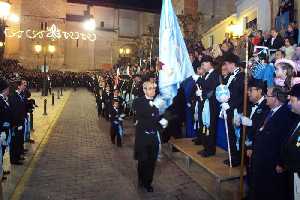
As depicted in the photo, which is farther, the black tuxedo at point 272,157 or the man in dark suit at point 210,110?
the man in dark suit at point 210,110

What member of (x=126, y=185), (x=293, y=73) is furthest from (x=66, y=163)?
(x=293, y=73)

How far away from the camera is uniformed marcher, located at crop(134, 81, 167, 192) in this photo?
23.2 feet

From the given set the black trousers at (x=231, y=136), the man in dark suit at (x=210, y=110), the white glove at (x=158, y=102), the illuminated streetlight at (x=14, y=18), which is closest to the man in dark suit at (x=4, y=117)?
the white glove at (x=158, y=102)

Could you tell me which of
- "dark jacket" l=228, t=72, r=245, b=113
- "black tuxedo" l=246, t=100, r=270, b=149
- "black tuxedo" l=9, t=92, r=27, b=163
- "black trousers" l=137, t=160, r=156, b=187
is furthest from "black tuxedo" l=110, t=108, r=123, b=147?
"black tuxedo" l=246, t=100, r=270, b=149

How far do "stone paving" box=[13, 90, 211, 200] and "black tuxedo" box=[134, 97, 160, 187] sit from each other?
584mm

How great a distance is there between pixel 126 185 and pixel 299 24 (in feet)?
33.6

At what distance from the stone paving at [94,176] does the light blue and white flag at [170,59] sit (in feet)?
5.71

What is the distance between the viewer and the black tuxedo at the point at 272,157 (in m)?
4.90

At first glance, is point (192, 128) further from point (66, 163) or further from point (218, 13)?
point (218, 13)

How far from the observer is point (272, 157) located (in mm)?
4977

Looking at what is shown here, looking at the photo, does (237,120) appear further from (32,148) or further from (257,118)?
(32,148)

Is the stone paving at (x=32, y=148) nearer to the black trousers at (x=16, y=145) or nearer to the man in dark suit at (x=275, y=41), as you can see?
the black trousers at (x=16, y=145)

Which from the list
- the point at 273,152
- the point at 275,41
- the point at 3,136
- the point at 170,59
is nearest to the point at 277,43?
the point at 275,41

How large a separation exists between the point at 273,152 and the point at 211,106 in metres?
2.99
